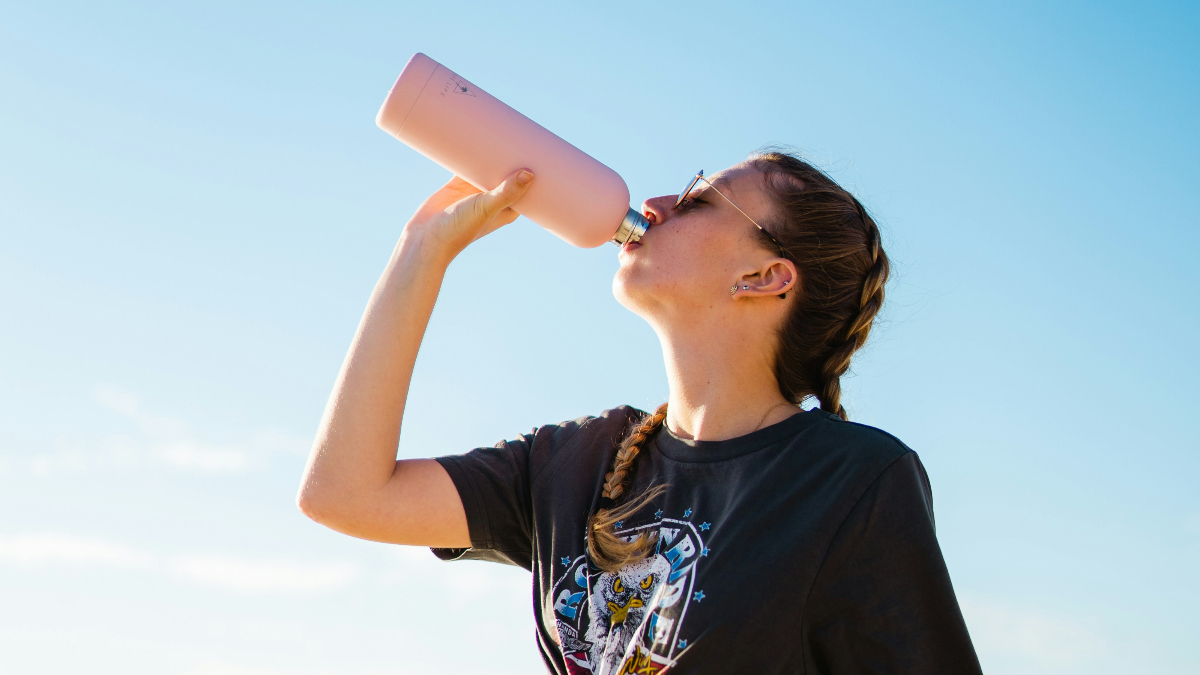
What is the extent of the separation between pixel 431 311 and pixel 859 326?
128 centimetres

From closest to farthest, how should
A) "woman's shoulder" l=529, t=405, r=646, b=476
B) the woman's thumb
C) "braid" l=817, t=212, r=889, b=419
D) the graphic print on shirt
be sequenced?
the graphic print on shirt, the woman's thumb, "woman's shoulder" l=529, t=405, r=646, b=476, "braid" l=817, t=212, r=889, b=419

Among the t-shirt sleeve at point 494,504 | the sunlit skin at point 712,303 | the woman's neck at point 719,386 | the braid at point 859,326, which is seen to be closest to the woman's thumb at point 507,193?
the sunlit skin at point 712,303

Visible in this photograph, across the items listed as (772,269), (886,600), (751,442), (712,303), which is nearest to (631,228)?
(712,303)

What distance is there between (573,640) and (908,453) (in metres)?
0.91

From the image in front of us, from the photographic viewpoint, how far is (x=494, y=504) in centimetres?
254

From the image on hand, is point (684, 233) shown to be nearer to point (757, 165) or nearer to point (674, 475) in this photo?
point (757, 165)

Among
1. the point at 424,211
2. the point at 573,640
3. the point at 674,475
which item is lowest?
the point at 573,640

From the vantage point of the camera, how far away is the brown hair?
2697 millimetres

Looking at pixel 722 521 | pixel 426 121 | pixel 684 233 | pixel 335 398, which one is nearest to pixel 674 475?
pixel 722 521

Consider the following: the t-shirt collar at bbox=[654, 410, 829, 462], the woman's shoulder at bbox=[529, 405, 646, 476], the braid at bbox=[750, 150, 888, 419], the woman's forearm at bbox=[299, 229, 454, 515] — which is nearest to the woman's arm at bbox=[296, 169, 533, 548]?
the woman's forearm at bbox=[299, 229, 454, 515]

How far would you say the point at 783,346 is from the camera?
8.83ft

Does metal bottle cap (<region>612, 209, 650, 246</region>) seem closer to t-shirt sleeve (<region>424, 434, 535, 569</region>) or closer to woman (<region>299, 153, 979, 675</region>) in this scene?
woman (<region>299, 153, 979, 675</region>)

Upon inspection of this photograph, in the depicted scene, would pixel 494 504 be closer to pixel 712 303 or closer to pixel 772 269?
pixel 712 303

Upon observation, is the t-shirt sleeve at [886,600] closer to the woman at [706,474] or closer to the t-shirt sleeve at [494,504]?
the woman at [706,474]
